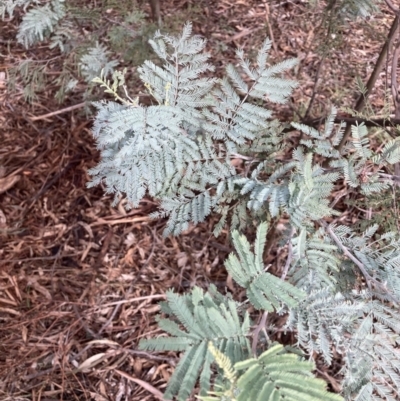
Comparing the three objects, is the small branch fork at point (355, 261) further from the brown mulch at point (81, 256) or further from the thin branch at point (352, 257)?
the brown mulch at point (81, 256)

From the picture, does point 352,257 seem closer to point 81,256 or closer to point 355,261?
point 355,261

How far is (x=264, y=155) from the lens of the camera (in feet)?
3.36

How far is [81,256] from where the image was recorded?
173 cm

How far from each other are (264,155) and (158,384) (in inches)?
34.8

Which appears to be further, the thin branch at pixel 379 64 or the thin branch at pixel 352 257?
the thin branch at pixel 379 64

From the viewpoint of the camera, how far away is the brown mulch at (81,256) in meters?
1.55

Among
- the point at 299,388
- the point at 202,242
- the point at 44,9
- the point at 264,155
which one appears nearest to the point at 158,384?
the point at 202,242

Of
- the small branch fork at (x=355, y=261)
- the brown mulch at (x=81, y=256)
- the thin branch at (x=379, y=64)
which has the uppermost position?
the thin branch at (x=379, y=64)

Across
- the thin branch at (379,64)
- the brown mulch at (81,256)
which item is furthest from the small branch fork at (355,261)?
the brown mulch at (81,256)

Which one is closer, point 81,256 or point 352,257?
point 352,257

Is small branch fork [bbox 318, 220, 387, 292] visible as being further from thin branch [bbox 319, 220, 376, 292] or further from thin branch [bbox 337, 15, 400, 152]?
thin branch [bbox 337, 15, 400, 152]

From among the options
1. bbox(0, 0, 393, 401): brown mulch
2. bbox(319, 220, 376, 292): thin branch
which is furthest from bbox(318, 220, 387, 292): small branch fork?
bbox(0, 0, 393, 401): brown mulch

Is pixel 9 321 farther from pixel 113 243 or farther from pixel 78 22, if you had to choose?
pixel 78 22

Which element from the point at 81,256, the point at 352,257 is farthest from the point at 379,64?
the point at 81,256
